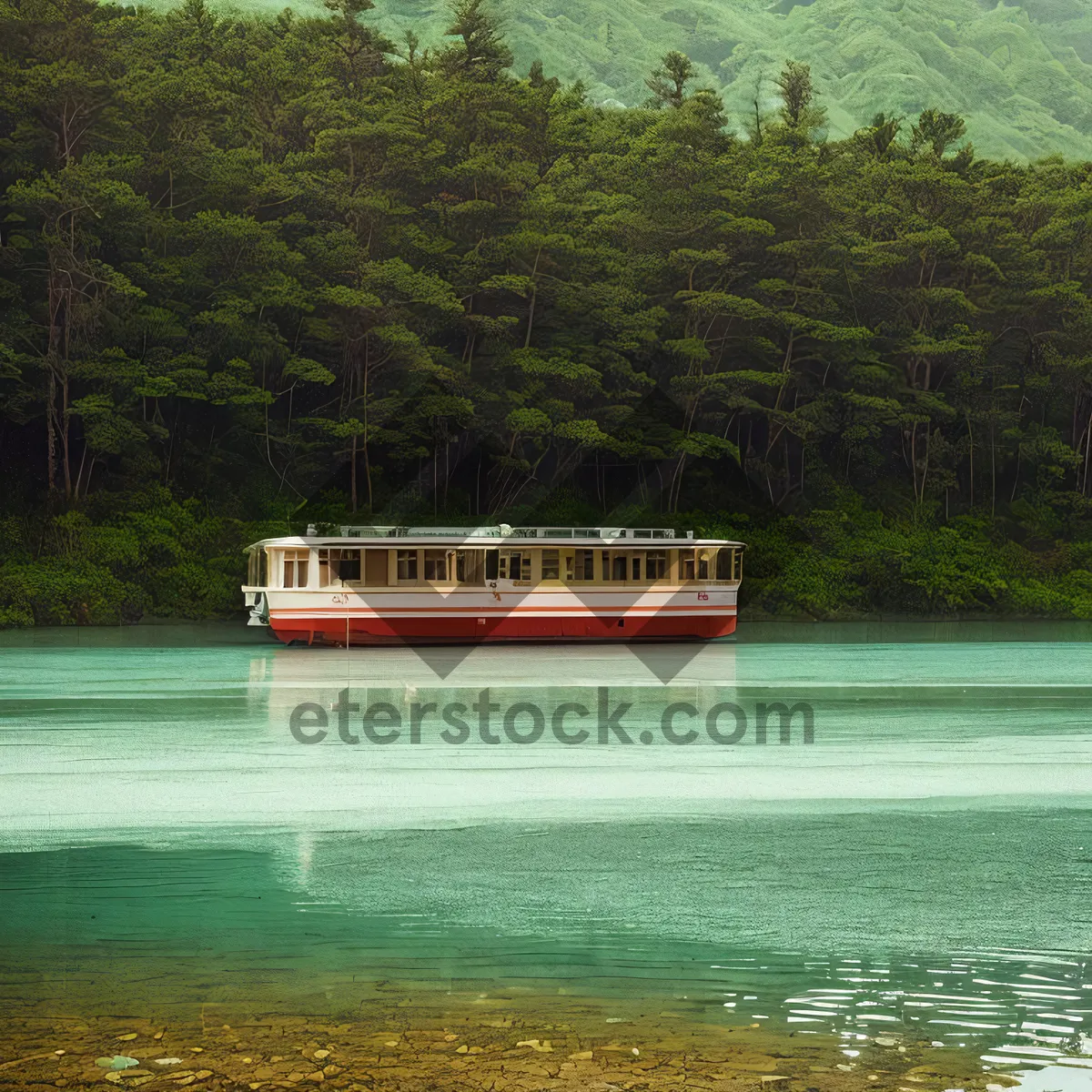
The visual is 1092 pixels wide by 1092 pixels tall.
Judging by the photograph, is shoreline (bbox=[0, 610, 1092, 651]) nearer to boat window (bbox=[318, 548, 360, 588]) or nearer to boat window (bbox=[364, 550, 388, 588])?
boat window (bbox=[364, 550, 388, 588])

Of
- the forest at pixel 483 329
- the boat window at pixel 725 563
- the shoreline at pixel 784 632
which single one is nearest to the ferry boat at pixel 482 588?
the shoreline at pixel 784 632

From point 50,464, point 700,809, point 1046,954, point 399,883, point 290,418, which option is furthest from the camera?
point 290,418

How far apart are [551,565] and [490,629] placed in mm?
2262

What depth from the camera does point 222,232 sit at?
1893 inches

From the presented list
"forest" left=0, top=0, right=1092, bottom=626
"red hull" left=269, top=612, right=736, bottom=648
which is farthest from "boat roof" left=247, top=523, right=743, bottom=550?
"forest" left=0, top=0, right=1092, bottom=626

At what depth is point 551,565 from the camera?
39.4 metres

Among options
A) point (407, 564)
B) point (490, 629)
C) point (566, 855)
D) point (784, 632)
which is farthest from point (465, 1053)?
point (784, 632)

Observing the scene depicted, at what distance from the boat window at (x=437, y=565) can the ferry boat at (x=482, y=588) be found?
2 cm

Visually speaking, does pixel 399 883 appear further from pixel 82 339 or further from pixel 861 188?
pixel 861 188

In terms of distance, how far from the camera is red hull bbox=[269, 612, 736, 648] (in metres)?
37.7

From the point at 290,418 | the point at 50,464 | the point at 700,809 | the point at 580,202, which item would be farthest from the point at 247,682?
the point at 580,202

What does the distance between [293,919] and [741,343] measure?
49194 millimetres

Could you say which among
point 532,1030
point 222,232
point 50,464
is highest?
point 222,232

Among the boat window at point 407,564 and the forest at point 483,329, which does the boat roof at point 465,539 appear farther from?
the forest at point 483,329
